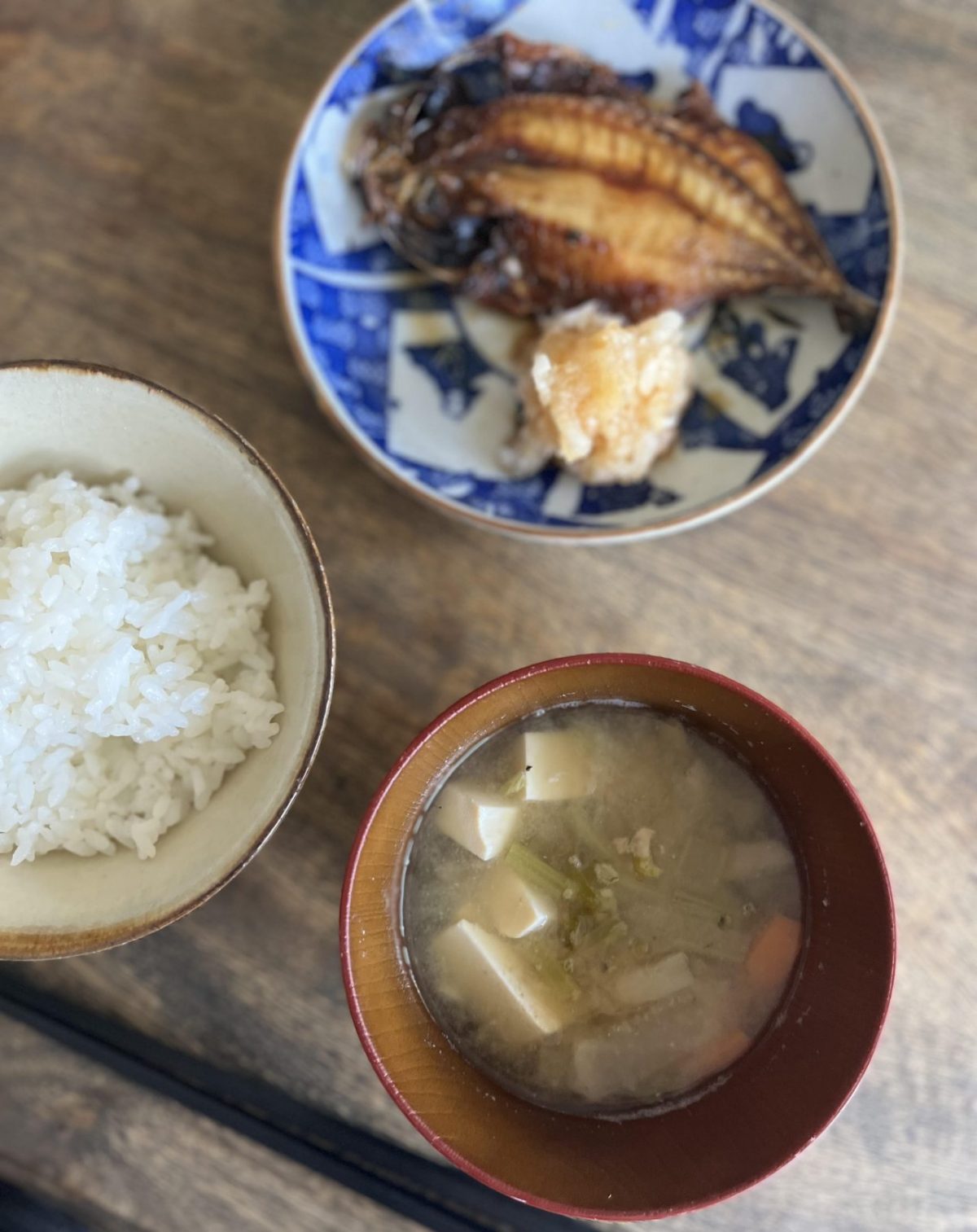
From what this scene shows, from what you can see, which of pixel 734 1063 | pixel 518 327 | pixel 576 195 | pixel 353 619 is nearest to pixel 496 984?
pixel 734 1063

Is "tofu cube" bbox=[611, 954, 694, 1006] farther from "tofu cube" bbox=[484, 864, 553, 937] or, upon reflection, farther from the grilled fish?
the grilled fish

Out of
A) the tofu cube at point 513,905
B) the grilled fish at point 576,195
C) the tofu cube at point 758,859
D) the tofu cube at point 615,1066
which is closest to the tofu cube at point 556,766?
the tofu cube at point 513,905

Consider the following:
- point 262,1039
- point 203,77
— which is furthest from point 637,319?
point 262,1039

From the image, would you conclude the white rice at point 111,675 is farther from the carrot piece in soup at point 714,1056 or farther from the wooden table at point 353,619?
the carrot piece in soup at point 714,1056

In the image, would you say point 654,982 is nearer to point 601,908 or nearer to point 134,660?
point 601,908

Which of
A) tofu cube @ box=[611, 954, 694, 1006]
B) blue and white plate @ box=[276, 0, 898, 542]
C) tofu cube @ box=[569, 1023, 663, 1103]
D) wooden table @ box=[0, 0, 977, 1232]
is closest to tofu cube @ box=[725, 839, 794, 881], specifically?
tofu cube @ box=[611, 954, 694, 1006]

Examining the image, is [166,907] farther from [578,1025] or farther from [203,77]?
[203,77]
